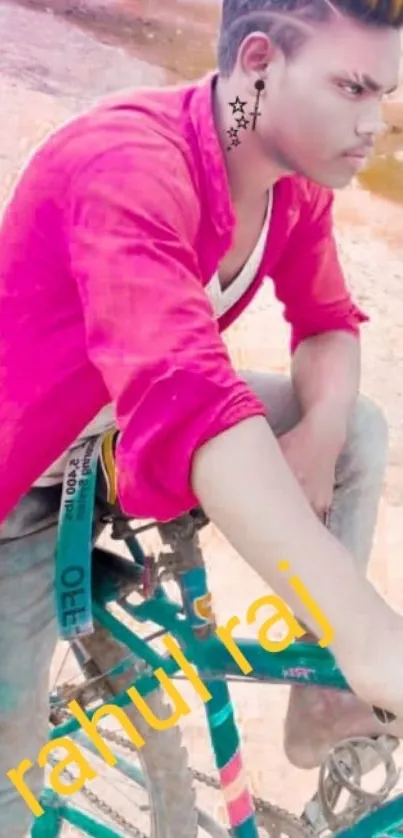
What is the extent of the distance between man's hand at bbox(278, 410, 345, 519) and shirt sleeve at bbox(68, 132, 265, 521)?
0.43ft

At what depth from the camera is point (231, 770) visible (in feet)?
2.29

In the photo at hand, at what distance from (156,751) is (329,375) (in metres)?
0.29

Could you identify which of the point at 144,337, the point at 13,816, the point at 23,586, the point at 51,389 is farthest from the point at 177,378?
the point at 13,816

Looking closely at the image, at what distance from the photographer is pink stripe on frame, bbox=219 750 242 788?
696 mm

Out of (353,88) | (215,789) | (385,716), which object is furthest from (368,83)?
(215,789)

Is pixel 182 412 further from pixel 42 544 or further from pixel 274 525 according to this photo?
pixel 42 544

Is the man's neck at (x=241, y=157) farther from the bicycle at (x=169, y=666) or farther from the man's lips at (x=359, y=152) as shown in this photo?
the bicycle at (x=169, y=666)

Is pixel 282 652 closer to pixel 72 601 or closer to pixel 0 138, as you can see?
pixel 72 601

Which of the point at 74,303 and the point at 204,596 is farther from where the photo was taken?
the point at 204,596

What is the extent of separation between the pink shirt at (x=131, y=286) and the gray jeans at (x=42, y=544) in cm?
A: 4

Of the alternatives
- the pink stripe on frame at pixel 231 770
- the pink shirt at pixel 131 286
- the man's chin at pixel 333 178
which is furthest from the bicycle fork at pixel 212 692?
the man's chin at pixel 333 178

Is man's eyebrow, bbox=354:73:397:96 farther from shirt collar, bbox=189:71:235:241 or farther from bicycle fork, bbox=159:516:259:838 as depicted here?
bicycle fork, bbox=159:516:259:838

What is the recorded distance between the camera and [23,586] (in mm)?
615

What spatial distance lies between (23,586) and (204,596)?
108mm
